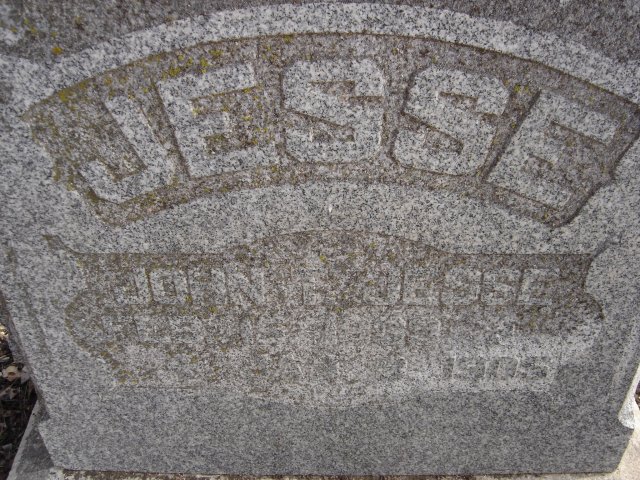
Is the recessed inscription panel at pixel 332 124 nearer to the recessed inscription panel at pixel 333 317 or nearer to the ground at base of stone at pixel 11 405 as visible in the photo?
the recessed inscription panel at pixel 333 317

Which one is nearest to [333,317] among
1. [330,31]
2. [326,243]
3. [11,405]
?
[326,243]

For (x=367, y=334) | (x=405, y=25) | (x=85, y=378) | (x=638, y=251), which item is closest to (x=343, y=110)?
(x=405, y=25)

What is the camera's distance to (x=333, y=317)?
1.41 metres

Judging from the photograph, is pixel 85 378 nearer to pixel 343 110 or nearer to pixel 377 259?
pixel 377 259

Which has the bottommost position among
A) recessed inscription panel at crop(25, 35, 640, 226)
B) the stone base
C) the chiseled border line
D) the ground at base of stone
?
the ground at base of stone

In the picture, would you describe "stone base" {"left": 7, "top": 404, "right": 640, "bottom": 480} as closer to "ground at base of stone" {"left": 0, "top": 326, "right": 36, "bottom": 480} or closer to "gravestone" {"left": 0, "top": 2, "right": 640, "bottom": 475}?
"gravestone" {"left": 0, "top": 2, "right": 640, "bottom": 475}

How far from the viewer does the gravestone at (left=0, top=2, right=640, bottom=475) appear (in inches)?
42.0

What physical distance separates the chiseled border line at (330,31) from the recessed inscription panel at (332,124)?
22mm

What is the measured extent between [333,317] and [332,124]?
1.93ft

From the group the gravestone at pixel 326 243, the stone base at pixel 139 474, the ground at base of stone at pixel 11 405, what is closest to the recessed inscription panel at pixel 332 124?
the gravestone at pixel 326 243

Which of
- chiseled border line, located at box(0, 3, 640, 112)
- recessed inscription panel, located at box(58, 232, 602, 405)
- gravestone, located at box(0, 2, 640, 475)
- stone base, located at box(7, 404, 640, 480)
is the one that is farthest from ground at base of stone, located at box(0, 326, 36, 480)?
chiseled border line, located at box(0, 3, 640, 112)

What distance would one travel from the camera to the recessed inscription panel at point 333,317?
4.33 feet

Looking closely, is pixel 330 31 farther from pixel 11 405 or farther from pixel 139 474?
pixel 11 405

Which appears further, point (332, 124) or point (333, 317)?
point (333, 317)
